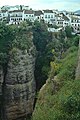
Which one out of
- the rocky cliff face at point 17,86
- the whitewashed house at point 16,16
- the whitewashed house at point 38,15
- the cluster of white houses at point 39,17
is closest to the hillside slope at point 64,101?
the rocky cliff face at point 17,86

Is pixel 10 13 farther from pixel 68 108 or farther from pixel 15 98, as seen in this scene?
pixel 68 108

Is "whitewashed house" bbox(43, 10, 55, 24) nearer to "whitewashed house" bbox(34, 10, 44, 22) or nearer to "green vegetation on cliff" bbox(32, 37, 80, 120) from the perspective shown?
"whitewashed house" bbox(34, 10, 44, 22)

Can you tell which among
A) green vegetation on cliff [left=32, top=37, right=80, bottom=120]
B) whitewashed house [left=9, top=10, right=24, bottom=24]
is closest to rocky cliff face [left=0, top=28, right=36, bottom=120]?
green vegetation on cliff [left=32, top=37, right=80, bottom=120]

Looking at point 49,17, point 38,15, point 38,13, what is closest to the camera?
point 49,17

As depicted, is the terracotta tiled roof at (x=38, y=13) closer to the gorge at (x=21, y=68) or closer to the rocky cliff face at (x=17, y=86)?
the gorge at (x=21, y=68)

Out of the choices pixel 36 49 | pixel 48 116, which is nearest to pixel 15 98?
pixel 36 49

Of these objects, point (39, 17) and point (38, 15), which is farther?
point (38, 15)

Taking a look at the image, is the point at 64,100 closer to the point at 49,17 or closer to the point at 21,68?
the point at 21,68

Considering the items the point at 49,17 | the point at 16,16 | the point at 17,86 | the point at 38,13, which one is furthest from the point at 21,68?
the point at 38,13
